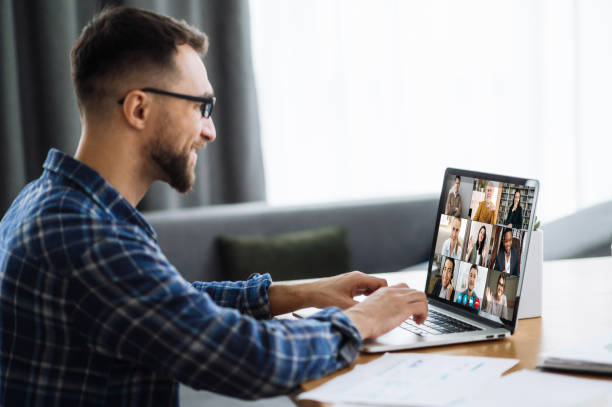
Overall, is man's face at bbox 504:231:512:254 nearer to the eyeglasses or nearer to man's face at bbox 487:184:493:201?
man's face at bbox 487:184:493:201

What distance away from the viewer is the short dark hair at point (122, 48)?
1.15m

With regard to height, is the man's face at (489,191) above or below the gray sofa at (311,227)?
above

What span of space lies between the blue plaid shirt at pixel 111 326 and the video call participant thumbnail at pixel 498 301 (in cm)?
31

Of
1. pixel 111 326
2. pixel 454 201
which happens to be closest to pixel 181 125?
pixel 111 326

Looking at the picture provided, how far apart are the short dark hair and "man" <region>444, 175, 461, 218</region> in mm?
614

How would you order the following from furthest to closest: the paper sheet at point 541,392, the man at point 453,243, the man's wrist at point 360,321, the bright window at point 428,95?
the bright window at point 428,95, the man at point 453,243, the man's wrist at point 360,321, the paper sheet at point 541,392

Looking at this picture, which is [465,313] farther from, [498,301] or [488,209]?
[488,209]

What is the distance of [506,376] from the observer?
99 cm

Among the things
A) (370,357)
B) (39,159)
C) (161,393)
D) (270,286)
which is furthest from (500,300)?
(39,159)

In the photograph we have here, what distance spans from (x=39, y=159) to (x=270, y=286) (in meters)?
1.85

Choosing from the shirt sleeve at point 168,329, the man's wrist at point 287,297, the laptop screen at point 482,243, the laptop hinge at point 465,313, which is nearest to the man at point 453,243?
the laptop screen at point 482,243

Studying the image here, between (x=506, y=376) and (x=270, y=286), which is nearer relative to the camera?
(x=506, y=376)

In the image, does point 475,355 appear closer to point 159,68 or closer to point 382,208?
point 159,68

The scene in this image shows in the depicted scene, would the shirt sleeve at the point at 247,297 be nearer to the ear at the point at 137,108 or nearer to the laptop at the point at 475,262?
the laptop at the point at 475,262
